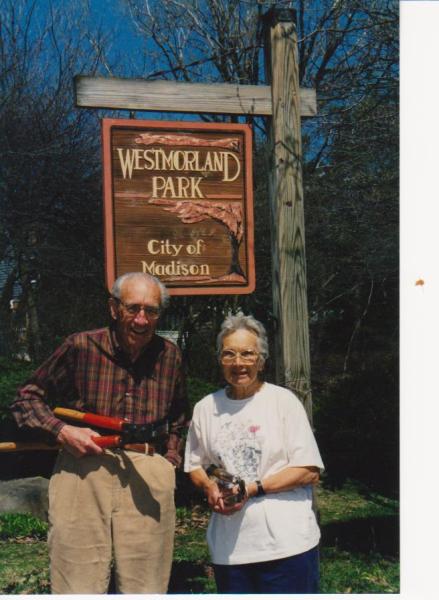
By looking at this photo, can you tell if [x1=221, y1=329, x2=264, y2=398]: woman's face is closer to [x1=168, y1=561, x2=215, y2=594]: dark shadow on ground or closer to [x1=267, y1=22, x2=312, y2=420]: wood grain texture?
[x1=267, y1=22, x2=312, y2=420]: wood grain texture

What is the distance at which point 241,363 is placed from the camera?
9.05 feet

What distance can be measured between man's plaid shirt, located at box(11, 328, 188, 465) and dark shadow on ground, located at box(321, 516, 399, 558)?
11.2ft

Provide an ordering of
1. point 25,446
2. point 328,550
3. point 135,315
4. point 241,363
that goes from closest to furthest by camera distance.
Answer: point 241,363, point 135,315, point 25,446, point 328,550

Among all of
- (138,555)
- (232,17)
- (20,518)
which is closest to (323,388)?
(20,518)

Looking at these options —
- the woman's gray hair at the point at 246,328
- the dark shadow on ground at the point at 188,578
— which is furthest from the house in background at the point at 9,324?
the woman's gray hair at the point at 246,328

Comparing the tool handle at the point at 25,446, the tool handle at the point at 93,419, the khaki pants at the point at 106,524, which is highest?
the tool handle at the point at 93,419

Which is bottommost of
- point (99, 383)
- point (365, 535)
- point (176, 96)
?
point (365, 535)

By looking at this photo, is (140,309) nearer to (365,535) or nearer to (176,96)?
(176,96)

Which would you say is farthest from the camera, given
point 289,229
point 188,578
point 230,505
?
point 188,578

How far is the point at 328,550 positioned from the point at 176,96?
3.82 m

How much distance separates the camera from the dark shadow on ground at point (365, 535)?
19.0ft

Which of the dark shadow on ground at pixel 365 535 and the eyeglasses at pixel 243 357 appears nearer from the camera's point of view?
the eyeglasses at pixel 243 357

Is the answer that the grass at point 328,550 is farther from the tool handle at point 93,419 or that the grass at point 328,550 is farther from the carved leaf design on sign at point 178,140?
the carved leaf design on sign at point 178,140

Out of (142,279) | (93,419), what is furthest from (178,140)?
(93,419)
